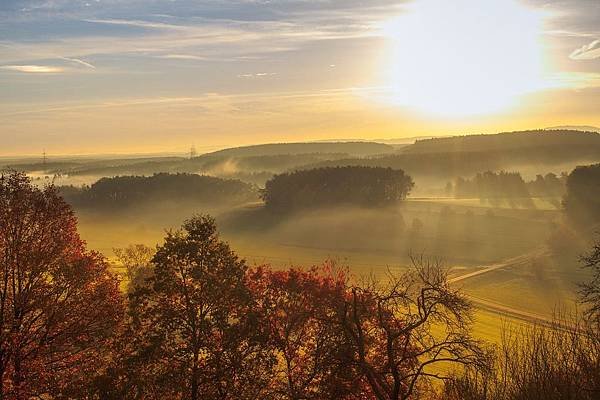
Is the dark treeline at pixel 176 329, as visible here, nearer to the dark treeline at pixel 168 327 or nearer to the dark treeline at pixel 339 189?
the dark treeline at pixel 168 327

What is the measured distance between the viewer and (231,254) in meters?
23.3

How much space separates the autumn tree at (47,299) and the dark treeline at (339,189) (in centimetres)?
14060

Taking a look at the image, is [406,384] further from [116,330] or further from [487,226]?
[487,226]

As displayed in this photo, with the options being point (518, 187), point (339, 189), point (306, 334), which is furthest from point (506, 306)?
point (518, 187)

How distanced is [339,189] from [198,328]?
148484 mm

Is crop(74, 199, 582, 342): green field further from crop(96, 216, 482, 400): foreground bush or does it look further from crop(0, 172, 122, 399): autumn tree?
crop(0, 172, 122, 399): autumn tree

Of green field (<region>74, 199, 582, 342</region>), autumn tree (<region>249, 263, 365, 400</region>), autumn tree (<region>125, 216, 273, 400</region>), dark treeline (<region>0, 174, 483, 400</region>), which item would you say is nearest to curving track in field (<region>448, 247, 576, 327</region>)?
green field (<region>74, 199, 582, 342</region>)

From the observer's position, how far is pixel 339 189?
16862 centimetres

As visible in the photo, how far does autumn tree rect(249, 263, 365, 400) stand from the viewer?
21.4 metres

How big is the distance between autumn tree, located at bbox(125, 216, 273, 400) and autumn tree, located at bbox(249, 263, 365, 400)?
1.13 m

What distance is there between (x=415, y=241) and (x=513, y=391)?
111512mm

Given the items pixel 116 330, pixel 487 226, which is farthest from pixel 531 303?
pixel 116 330

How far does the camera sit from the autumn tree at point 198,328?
2061 cm

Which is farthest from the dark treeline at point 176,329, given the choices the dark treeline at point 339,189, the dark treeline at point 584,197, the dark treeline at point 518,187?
the dark treeline at point 518,187
